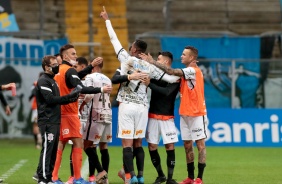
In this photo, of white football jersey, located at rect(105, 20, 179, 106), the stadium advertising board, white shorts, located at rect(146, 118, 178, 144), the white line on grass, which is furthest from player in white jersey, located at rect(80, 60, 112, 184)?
the stadium advertising board

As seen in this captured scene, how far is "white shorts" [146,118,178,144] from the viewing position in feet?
50.9

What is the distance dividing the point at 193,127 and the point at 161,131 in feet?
2.02

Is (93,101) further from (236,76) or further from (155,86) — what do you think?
(236,76)

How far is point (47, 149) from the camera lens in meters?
14.2

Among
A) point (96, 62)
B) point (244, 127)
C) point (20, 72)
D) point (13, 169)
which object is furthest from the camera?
point (20, 72)

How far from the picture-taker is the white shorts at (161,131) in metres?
15.5

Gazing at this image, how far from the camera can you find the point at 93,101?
1571 cm

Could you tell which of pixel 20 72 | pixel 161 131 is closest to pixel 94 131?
pixel 161 131

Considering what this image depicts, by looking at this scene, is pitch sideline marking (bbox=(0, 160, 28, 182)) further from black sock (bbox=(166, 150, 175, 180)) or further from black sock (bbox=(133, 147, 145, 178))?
black sock (bbox=(166, 150, 175, 180))

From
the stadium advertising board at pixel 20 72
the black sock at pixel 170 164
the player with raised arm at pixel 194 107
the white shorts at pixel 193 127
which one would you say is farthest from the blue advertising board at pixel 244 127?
the player with raised arm at pixel 194 107

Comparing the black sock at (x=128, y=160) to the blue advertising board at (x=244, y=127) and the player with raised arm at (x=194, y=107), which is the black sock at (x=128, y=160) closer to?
the player with raised arm at (x=194, y=107)

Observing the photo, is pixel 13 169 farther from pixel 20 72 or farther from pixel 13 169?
pixel 20 72

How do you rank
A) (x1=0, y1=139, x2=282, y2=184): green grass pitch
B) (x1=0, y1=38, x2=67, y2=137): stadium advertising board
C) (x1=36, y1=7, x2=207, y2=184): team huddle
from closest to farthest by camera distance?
1. (x1=36, y1=7, x2=207, y2=184): team huddle
2. (x1=0, y1=139, x2=282, y2=184): green grass pitch
3. (x1=0, y1=38, x2=67, y2=137): stadium advertising board

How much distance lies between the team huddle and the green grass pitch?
0.91 metres
